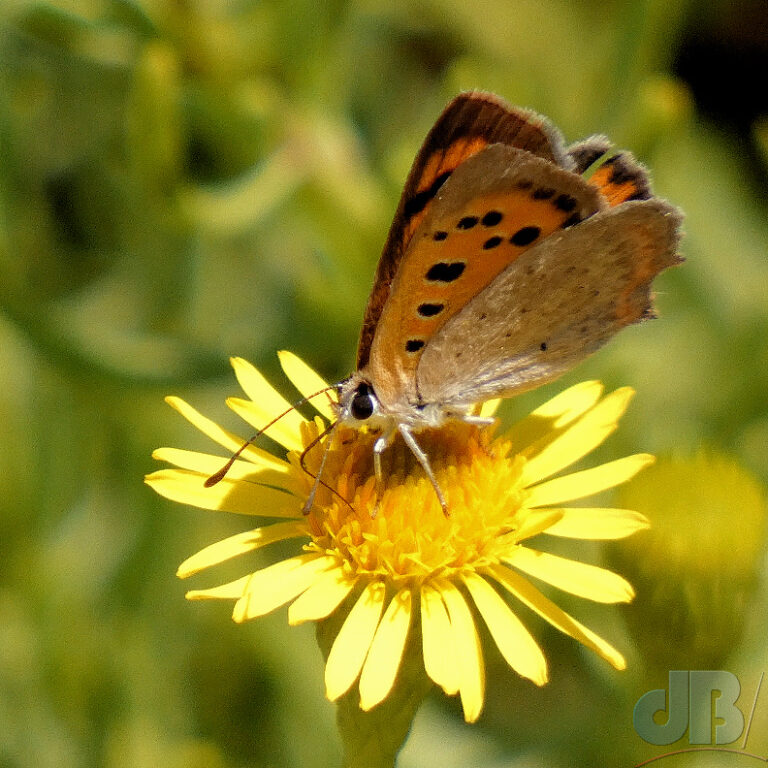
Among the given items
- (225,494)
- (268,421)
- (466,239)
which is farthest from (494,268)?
(225,494)

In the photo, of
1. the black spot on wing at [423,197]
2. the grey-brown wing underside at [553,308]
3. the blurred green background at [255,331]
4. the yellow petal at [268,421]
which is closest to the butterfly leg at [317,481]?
the yellow petal at [268,421]

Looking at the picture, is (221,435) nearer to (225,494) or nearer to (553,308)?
(225,494)

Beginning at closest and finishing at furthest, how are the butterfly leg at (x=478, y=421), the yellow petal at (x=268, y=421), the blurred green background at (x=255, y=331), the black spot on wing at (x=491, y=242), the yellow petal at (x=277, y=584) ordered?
the yellow petal at (x=277, y=584)
the black spot on wing at (x=491, y=242)
the butterfly leg at (x=478, y=421)
the yellow petal at (x=268, y=421)
the blurred green background at (x=255, y=331)

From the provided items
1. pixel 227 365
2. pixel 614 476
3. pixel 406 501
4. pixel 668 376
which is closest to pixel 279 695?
pixel 227 365

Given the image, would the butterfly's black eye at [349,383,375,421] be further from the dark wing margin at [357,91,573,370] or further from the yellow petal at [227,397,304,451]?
the yellow petal at [227,397,304,451]

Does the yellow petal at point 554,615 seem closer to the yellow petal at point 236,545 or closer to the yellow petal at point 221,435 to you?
the yellow petal at point 236,545

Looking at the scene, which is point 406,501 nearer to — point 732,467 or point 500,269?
point 500,269
